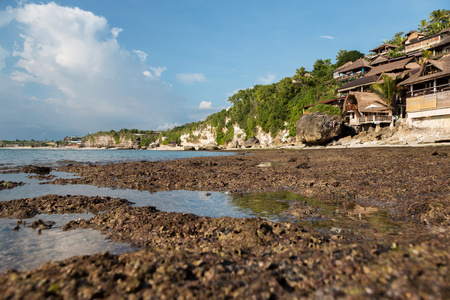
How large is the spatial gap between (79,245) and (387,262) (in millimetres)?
5627

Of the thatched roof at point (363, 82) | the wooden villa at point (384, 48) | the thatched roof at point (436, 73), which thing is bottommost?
the thatched roof at point (436, 73)

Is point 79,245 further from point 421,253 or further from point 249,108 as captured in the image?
point 249,108

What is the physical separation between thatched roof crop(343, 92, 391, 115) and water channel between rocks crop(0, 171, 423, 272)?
37.5 meters

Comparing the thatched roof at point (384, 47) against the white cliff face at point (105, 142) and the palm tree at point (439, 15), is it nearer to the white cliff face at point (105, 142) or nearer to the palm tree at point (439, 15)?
the palm tree at point (439, 15)

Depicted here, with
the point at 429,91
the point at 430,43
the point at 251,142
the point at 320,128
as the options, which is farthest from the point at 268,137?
the point at 430,43

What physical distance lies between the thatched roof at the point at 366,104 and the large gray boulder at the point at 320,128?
349 cm

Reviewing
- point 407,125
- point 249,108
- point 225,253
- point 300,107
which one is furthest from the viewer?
point 249,108

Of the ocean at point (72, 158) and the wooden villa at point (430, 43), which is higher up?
the wooden villa at point (430, 43)

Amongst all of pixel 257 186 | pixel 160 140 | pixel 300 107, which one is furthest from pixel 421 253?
pixel 160 140

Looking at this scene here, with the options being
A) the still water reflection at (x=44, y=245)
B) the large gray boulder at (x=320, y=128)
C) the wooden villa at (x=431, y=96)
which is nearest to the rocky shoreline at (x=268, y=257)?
the still water reflection at (x=44, y=245)

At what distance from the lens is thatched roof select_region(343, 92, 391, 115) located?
38062mm

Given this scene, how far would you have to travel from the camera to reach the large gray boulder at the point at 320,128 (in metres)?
41.7

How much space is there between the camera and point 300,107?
58.1 metres

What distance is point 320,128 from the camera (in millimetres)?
42625
